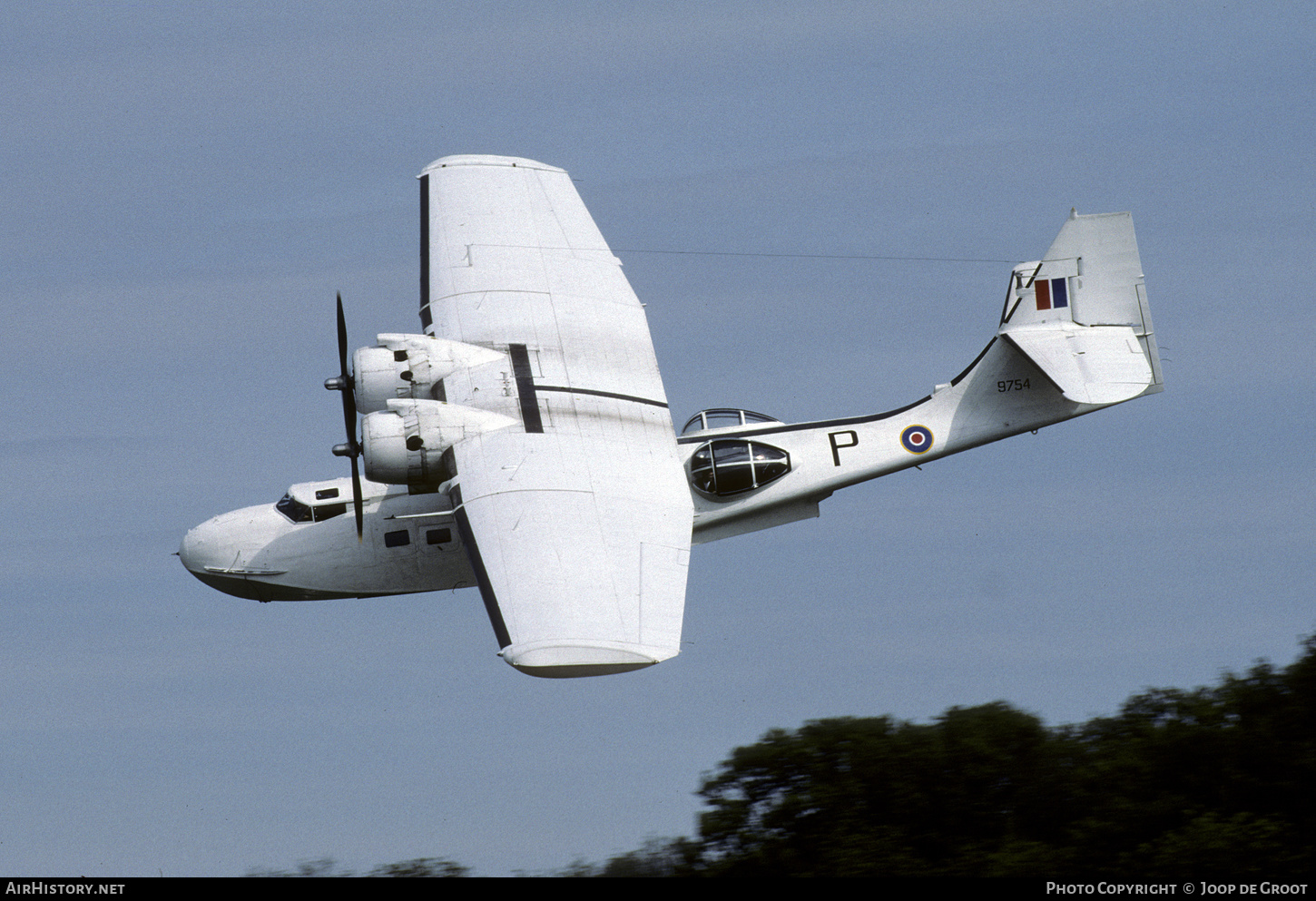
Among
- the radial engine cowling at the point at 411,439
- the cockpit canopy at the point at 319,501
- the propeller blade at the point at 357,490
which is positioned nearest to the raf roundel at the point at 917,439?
the radial engine cowling at the point at 411,439

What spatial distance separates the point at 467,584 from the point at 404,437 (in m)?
4.20

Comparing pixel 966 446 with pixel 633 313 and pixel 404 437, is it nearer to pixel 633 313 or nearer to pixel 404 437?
pixel 633 313

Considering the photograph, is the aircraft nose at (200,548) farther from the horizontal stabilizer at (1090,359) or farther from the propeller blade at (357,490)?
the horizontal stabilizer at (1090,359)

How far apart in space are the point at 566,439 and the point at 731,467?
375 cm

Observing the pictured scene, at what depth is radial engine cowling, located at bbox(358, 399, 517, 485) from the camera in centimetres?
2547

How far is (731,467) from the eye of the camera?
28297 mm

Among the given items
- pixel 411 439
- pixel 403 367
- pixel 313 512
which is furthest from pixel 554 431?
pixel 313 512

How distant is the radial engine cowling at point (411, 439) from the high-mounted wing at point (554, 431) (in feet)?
1.03

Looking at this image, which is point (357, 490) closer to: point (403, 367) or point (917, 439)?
point (403, 367)

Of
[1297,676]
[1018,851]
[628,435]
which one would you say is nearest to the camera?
[1018,851]

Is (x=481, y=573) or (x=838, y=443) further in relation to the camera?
(x=838, y=443)

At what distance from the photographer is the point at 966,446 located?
30.4 metres

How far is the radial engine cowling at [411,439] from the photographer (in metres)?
25.5

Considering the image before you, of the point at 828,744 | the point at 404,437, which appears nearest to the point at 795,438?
the point at 828,744
